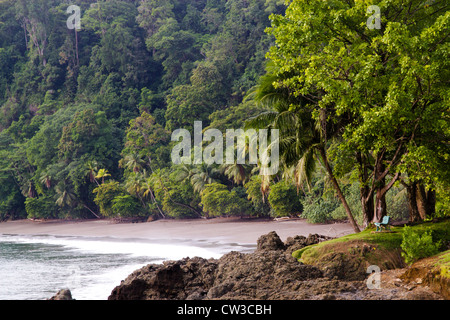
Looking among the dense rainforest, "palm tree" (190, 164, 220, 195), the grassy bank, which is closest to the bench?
the grassy bank

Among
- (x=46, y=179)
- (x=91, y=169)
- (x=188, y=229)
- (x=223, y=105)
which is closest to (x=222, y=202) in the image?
(x=188, y=229)

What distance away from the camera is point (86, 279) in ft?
53.3

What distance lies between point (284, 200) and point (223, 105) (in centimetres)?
2458

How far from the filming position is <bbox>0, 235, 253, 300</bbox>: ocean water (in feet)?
49.3

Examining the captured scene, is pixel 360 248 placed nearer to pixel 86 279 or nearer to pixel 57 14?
pixel 86 279

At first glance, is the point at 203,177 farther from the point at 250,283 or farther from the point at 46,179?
the point at 250,283

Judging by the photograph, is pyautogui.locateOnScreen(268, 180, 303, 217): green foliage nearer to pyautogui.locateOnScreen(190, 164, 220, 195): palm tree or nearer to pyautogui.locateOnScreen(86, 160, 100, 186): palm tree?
pyautogui.locateOnScreen(190, 164, 220, 195): palm tree

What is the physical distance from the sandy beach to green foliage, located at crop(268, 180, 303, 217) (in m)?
0.75

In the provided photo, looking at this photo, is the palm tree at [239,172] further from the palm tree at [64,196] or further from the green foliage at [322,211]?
the palm tree at [64,196]

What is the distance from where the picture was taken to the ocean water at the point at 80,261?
49.3ft

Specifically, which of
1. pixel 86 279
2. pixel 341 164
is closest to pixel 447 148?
pixel 341 164

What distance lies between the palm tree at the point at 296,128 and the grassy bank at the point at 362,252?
2637 mm

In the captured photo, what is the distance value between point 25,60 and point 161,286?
7336cm

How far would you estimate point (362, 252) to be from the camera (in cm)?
989
